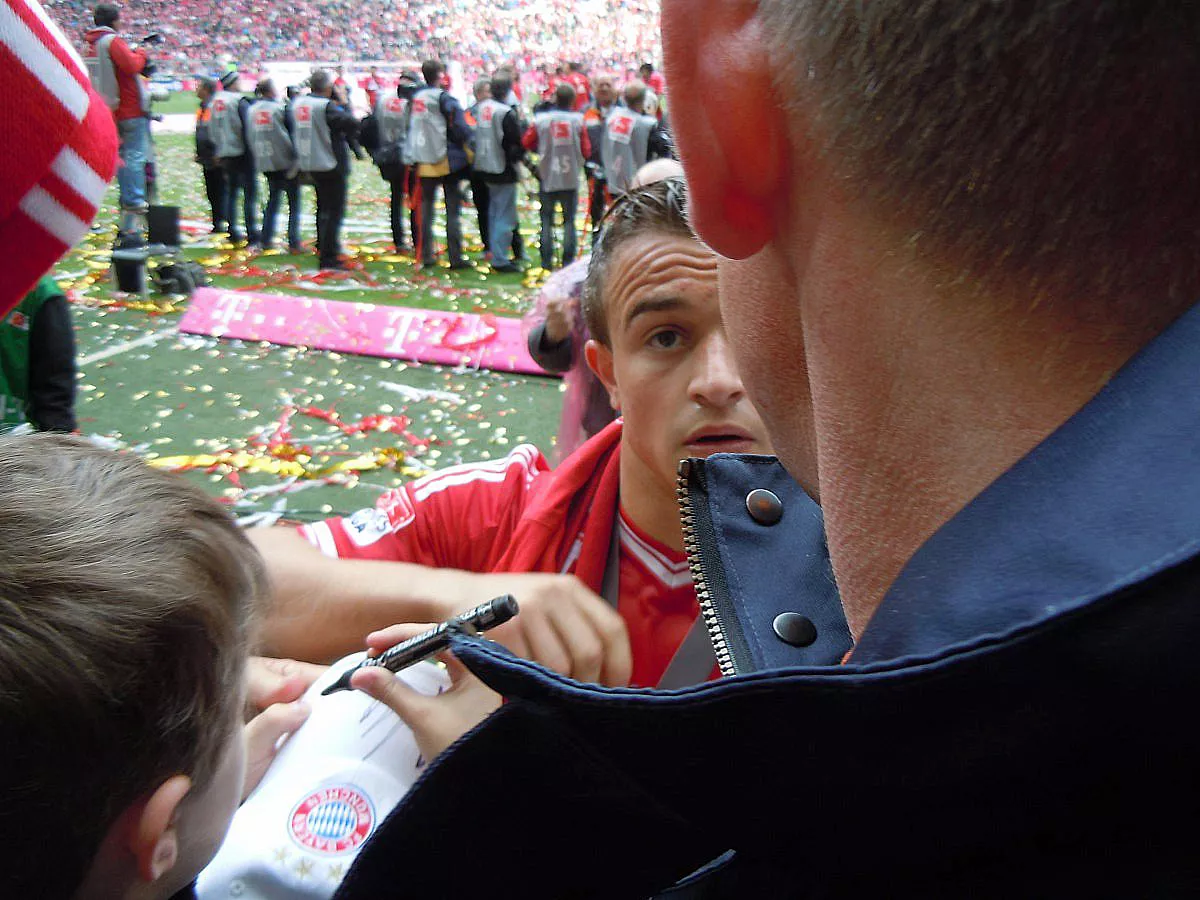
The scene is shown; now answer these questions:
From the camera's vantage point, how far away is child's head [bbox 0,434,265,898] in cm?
89

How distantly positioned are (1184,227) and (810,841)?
17.3 inches

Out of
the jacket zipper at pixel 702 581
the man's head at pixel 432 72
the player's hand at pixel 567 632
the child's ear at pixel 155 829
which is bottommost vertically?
the man's head at pixel 432 72

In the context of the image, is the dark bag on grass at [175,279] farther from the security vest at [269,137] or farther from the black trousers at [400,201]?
the black trousers at [400,201]

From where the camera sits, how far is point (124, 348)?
7.13 metres

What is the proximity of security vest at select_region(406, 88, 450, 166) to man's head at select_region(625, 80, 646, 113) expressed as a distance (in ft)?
6.86

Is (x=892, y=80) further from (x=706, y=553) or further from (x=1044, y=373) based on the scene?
(x=706, y=553)

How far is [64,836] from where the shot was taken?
91 cm

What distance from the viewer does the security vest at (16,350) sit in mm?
3154

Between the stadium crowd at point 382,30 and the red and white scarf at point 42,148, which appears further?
the stadium crowd at point 382,30

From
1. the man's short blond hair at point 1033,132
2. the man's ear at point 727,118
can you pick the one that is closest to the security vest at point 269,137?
the man's ear at point 727,118

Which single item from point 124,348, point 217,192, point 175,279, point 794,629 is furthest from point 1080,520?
point 217,192

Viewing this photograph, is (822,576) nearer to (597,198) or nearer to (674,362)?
(674,362)

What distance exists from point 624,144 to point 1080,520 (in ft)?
34.7

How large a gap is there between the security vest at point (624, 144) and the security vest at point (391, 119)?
7.58ft
